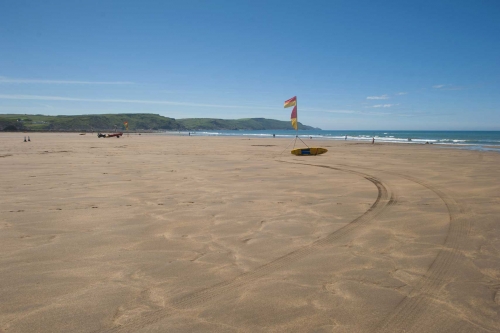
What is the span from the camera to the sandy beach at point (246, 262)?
300 centimetres

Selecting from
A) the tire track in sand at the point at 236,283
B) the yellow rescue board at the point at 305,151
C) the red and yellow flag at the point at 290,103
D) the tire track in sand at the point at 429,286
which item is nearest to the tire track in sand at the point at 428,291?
the tire track in sand at the point at 429,286

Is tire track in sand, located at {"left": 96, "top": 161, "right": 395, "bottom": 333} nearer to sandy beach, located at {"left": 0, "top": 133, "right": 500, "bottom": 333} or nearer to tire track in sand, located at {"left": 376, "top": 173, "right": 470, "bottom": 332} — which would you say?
sandy beach, located at {"left": 0, "top": 133, "right": 500, "bottom": 333}

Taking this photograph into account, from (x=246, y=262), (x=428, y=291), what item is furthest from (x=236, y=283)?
(x=428, y=291)

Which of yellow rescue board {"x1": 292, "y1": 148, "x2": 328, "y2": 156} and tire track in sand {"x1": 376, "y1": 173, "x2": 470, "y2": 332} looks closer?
tire track in sand {"x1": 376, "y1": 173, "x2": 470, "y2": 332}

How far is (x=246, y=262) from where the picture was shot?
4.26 metres

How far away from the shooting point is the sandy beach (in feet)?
9.85

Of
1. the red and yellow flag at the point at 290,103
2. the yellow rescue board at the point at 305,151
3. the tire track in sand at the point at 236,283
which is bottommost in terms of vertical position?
the tire track in sand at the point at 236,283

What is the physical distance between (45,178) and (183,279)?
30.3 feet

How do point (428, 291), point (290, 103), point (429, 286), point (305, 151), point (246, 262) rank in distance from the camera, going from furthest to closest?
1. point (305, 151)
2. point (290, 103)
3. point (246, 262)
4. point (429, 286)
5. point (428, 291)

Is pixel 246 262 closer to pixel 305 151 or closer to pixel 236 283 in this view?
pixel 236 283

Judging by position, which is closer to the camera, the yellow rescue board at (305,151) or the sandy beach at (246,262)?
the sandy beach at (246,262)

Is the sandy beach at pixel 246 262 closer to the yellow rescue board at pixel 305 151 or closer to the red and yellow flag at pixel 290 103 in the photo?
the yellow rescue board at pixel 305 151

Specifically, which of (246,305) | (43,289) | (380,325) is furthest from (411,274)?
(43,289)

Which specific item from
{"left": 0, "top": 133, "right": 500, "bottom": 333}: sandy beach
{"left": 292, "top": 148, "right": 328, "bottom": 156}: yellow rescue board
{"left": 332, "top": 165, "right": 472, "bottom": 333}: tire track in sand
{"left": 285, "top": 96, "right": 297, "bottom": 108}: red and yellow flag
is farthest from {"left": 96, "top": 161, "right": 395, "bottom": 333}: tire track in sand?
{"left": 285, "top": 96, "right": 297, "bottom": 108}: red and yellow flag
